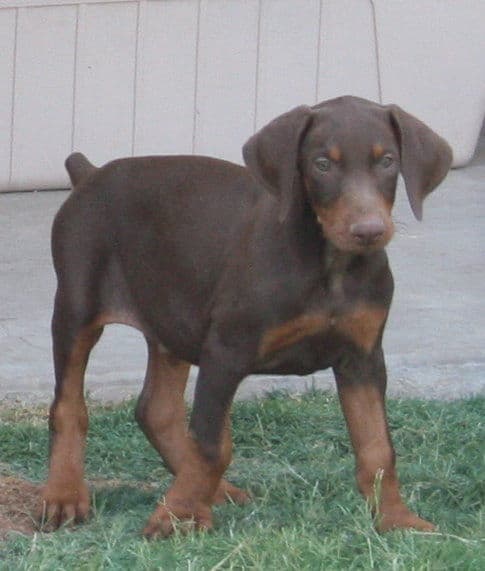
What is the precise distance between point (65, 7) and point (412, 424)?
4.11 meters

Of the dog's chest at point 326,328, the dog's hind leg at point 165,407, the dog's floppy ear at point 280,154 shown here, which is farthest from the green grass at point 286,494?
the dog's floppy ear at point 280,154

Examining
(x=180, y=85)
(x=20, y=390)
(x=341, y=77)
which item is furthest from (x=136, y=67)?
(x=20, y=390)

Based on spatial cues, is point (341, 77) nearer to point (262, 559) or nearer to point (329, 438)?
point (329, 438)

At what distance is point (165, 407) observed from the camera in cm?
580

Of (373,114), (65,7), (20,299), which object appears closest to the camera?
(373,114)

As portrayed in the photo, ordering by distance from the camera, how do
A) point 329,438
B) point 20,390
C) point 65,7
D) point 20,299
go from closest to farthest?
point 329,438 < point 20,390 < point 20,299 < point 65,7

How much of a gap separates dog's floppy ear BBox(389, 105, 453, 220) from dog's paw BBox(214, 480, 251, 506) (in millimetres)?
1172

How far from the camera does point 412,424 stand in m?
6.38

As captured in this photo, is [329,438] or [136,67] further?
[136,67]

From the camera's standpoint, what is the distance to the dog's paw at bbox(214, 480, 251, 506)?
5.52 m

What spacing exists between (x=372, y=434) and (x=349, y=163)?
850 millimetres

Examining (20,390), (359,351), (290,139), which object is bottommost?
(20,390)

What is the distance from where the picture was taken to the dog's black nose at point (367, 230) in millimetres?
4605

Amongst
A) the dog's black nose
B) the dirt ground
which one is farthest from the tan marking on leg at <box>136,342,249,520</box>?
the dog's black nose
